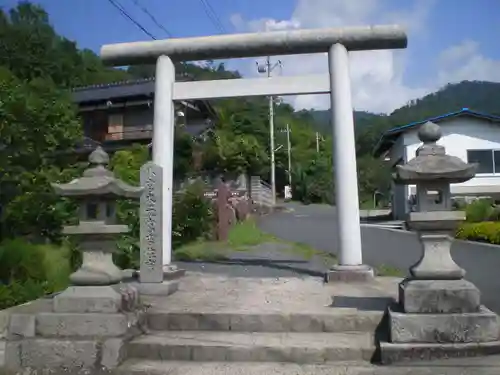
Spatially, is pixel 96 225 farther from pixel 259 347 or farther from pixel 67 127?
pixel 67 127

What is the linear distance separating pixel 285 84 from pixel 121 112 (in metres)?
23.9

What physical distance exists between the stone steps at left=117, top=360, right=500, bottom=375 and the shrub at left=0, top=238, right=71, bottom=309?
336 centimetres

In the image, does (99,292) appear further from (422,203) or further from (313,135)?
(313,135)

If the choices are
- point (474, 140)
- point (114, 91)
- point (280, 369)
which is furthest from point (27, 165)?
point (474, 140)

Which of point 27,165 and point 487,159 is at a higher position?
point 487,159

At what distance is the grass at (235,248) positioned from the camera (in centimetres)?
1212

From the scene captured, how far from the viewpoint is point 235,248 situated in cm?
1462

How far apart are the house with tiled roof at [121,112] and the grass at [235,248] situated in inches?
514

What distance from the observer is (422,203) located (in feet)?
16.6

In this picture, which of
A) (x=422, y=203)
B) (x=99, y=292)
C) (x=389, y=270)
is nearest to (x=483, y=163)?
(x=389, y=270)

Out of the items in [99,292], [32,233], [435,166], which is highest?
[435,166]

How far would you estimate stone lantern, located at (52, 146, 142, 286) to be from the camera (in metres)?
5.20

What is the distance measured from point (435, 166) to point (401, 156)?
23.5m

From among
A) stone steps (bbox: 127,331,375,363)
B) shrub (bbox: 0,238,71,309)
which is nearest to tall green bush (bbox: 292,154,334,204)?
shrub (bbox: 0,238,71,309)
